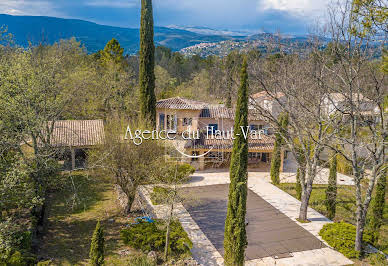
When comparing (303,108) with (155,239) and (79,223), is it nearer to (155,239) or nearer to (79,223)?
(155,239)

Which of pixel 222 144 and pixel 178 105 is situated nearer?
pixel 222 144

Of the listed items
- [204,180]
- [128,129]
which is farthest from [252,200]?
[128,129]

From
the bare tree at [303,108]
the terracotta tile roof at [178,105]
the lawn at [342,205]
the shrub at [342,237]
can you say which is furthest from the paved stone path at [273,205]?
the terracotta tile roof at [178,105]

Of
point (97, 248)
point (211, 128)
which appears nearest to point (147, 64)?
point (211, 128)

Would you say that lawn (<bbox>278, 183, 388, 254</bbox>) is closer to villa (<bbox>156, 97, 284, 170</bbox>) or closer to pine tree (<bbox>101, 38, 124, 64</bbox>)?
villa (<bbox>156, 97, 284, 170</bbox>)

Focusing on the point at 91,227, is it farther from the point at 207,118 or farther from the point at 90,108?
the point at 90,108

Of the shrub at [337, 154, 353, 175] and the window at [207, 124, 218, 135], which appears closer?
the shrub at [337, 154, 353, 175]

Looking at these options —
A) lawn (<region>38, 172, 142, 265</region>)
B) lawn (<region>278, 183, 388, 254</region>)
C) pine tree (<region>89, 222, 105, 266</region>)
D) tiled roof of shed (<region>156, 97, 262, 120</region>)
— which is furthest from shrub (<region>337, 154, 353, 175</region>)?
pine tree (<region>89, 222, 105, 266</region>)
